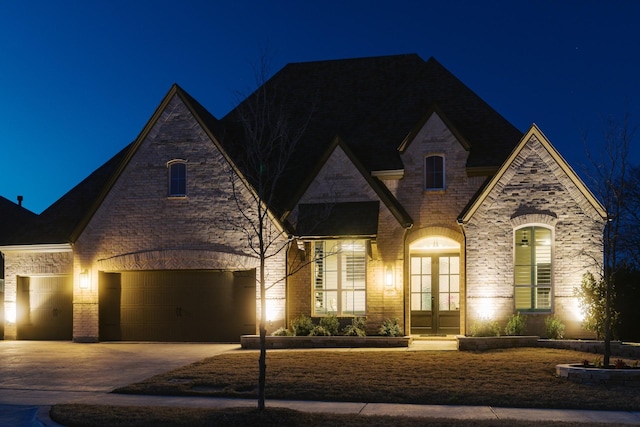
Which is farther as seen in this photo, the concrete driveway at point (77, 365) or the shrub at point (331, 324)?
the shrub at point (331, 324)

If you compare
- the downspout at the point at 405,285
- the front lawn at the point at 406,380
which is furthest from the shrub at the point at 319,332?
the downspout at the point at 405,285

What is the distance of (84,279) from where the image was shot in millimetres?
24500

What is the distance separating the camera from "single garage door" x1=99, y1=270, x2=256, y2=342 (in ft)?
77.6

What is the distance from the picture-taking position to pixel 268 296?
2300cm

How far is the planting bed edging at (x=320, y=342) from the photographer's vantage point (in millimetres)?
20516

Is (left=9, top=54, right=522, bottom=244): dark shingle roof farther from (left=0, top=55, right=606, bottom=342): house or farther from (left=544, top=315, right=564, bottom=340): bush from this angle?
(left=544, top=315, right=564, bottom=340): bush

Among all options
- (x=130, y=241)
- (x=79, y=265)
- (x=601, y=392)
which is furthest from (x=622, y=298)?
(x=79, y=265)

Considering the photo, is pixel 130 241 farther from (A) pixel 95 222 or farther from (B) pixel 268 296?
(B) pixel 268 296

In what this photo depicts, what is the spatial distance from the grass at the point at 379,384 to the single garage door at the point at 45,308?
30.2 ft

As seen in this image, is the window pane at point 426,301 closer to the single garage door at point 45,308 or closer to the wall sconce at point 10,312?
the single garage door at point 45,308

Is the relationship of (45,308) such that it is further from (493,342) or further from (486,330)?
(493,342)

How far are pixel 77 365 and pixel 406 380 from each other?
8594 millimetres

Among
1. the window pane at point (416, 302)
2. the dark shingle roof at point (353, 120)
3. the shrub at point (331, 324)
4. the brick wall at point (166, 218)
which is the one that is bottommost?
the shrub at point (331, 324)

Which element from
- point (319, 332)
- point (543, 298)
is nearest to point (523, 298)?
point (543, 298)
